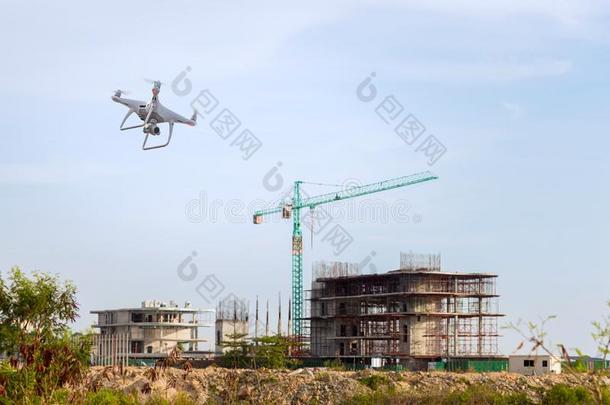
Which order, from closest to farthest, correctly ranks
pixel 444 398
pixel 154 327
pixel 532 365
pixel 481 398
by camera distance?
pixel 444 398
pixel 481 398
pixel 532 365
pixel 154 327

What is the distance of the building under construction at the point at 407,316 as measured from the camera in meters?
98.8

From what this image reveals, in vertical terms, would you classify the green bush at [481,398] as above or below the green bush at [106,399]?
below

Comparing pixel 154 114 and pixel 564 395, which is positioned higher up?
pixel 154 114

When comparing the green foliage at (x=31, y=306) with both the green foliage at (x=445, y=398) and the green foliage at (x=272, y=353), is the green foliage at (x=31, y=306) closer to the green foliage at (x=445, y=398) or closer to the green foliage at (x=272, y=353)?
the green foliage at (x=445, y=398)

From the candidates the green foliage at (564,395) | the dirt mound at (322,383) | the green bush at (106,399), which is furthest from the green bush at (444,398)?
the green bush at (106,399)

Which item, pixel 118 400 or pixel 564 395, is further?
pixel 564 395

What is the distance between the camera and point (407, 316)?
325ft

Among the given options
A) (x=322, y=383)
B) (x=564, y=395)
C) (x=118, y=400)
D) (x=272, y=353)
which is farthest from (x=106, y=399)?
(x=272, y=353)

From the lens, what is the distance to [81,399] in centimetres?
2148

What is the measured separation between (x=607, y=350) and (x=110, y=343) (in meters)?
77.3

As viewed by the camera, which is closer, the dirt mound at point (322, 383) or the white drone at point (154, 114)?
the white drone at point (154, 114)

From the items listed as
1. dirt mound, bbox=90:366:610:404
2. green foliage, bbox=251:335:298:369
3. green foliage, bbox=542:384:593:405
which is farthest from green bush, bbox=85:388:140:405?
green foliage, bbox=251:335:298:369

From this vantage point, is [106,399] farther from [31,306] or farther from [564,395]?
[564,395]

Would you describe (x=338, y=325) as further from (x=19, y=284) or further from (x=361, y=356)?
(x=19, y=284)
